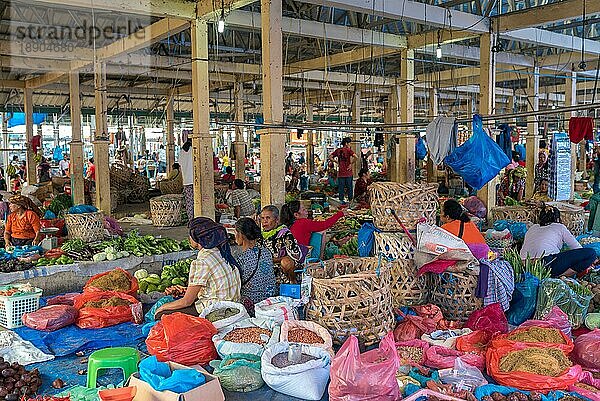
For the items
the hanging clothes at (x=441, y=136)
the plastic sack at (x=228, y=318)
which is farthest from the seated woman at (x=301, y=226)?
the plastic sack at (x=228, y=318)

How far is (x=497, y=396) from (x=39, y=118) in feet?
65.6

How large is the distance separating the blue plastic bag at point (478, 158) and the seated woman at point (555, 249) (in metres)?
0.78

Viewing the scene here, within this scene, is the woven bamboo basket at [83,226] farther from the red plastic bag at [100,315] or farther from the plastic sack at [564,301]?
the plastic sack at [564,301]

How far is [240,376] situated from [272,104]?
3.89m

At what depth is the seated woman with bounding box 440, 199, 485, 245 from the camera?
204 inches

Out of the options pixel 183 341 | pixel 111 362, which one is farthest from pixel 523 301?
pixel 111 362

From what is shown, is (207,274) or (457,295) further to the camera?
(457,295)

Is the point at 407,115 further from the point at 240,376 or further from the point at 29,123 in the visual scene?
the point at 29,123

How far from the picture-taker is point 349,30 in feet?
32.8

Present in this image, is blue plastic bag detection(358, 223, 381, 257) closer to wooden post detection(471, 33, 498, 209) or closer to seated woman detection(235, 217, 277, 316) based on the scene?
seated woman detection(235, 217, 277, 316)

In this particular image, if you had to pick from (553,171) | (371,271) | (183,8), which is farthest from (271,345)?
(553,171)

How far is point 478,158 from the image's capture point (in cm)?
661

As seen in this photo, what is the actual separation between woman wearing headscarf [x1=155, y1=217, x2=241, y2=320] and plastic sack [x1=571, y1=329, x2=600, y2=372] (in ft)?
8.56

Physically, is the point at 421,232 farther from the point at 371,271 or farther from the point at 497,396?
the point at 497,396
